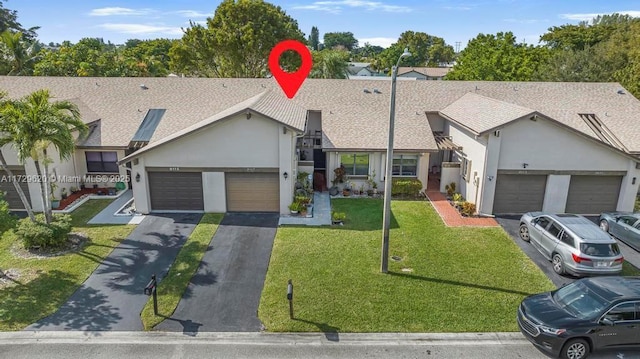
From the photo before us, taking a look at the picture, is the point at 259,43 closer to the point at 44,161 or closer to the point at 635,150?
the point at 44,161

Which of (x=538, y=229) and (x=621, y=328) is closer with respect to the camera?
(x=621, y=328)

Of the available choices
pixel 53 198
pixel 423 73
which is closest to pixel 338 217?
pixel 53 198

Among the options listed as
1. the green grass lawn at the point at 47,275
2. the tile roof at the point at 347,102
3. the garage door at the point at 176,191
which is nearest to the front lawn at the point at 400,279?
the garage door at the point at 176,191

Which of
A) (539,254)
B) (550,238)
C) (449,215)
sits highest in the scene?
(550,238)

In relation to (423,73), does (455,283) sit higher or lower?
lower

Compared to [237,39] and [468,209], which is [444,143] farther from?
[237,39]

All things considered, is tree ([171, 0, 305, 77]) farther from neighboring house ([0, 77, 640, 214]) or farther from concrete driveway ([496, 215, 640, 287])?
concrete driveway ([496, 215, 640, 287])

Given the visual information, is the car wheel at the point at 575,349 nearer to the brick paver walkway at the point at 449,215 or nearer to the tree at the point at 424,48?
the brick paver walkway at the point at 449,215

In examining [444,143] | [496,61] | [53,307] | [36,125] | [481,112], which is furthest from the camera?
[496,61]
